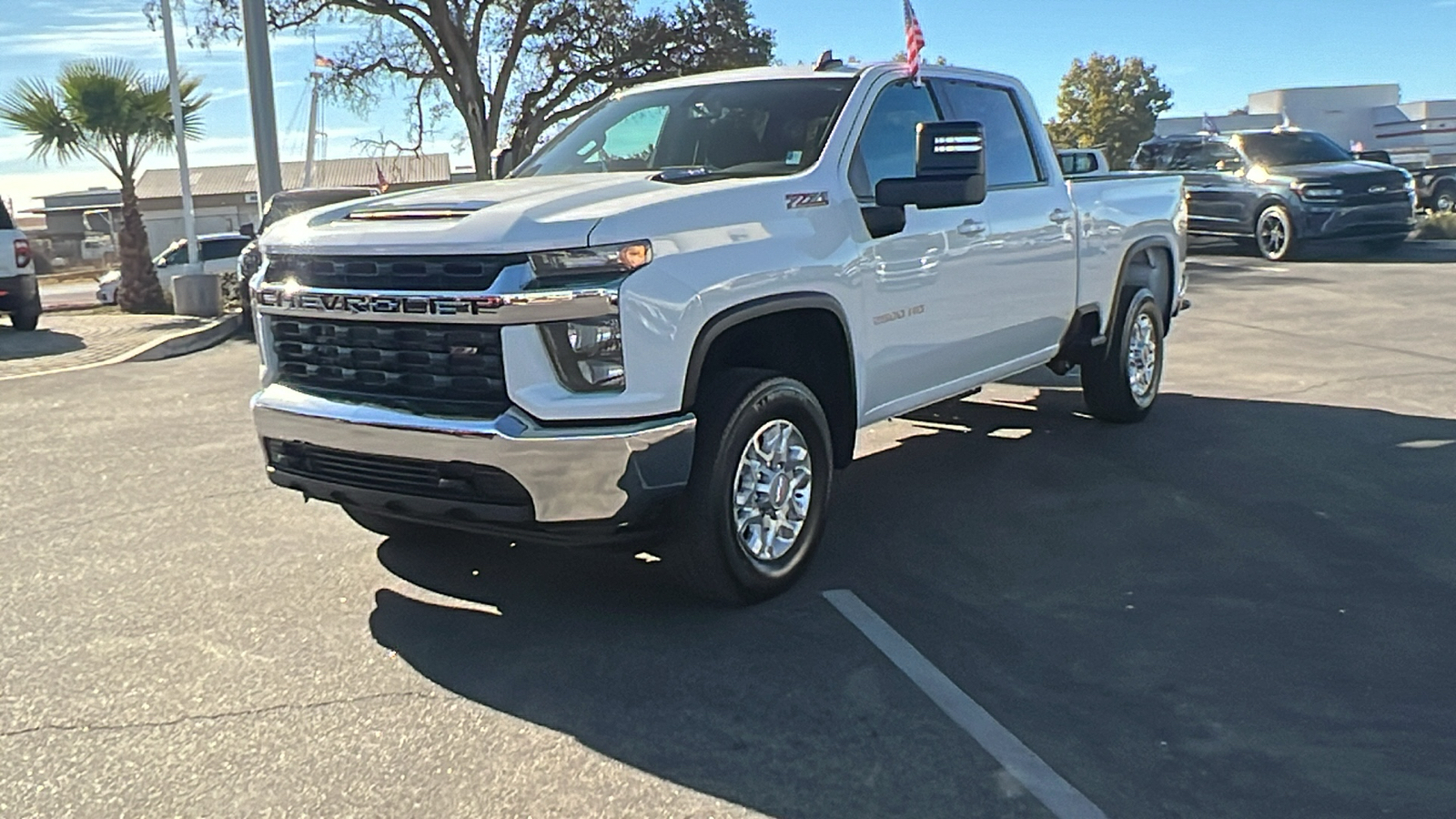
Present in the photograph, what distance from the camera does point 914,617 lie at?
14.9 ft

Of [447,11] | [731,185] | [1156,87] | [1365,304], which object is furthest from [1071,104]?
[731,185]

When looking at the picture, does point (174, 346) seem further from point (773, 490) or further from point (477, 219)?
point (773, 490)

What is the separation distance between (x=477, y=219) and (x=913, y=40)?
249 cm

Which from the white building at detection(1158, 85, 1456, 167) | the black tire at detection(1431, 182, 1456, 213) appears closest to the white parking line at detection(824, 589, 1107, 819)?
the black tire at detection(1431, 182, 1456, 213)

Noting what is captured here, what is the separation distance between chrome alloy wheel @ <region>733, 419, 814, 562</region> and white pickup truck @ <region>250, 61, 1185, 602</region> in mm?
11

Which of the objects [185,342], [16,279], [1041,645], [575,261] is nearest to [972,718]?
[1041,645]

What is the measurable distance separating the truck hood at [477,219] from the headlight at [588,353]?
0.85 feet

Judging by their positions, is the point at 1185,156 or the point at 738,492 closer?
the point at 738,492

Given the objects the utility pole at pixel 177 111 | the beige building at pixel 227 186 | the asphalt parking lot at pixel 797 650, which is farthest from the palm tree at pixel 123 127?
the beige building at pixel 227 186

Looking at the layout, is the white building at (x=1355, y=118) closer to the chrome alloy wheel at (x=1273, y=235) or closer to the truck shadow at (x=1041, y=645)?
the chrome alloy wheel at (x=1273, y=235)

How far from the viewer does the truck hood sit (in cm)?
403

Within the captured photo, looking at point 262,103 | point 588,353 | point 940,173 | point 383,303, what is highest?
point 262,103

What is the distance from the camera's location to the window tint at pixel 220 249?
955 inches

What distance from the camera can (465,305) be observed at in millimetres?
4035
